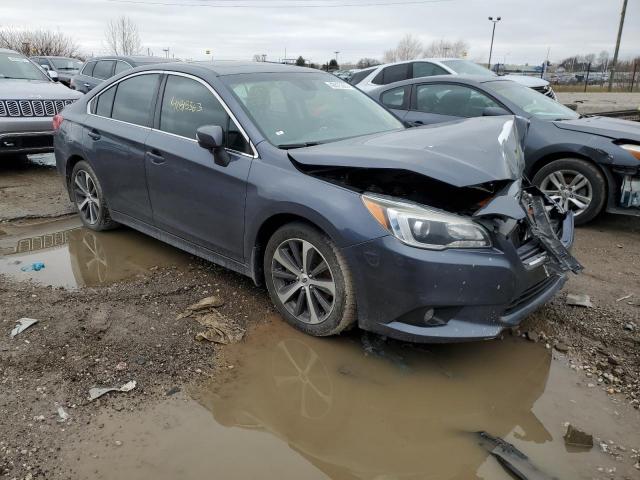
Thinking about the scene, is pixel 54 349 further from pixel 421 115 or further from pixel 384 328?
pixel 421 115

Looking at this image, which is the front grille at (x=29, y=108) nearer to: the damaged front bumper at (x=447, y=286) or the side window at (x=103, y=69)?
the side window at (x=103, y=69)

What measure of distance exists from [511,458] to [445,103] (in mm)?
5233

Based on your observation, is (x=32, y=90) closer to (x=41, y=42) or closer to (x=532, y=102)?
(x=532, y=102)

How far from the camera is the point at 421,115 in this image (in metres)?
7.04

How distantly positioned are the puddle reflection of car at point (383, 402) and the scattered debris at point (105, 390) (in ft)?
1.38

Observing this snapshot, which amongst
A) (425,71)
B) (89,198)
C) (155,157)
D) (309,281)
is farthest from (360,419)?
(425,71)

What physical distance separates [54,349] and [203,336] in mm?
911

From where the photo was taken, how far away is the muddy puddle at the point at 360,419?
247 cm

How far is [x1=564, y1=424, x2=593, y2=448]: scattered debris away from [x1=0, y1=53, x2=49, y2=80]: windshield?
9716 mm

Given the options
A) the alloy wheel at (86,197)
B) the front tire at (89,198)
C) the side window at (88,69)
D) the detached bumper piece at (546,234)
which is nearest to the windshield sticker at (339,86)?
the detached bumper piece at (546,234)

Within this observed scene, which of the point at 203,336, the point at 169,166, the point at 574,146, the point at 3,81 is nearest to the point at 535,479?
the point at 203,336

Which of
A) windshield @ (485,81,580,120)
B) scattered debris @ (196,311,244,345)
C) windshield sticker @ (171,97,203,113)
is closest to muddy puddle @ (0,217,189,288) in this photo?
scattered debris @ (196,311,244,345)

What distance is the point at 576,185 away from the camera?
5.83 metres

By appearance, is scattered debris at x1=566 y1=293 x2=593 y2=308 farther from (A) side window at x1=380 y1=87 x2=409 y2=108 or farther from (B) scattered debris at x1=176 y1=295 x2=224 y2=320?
(A) side window at x1=380 y1=87 x2=409 y2=108
